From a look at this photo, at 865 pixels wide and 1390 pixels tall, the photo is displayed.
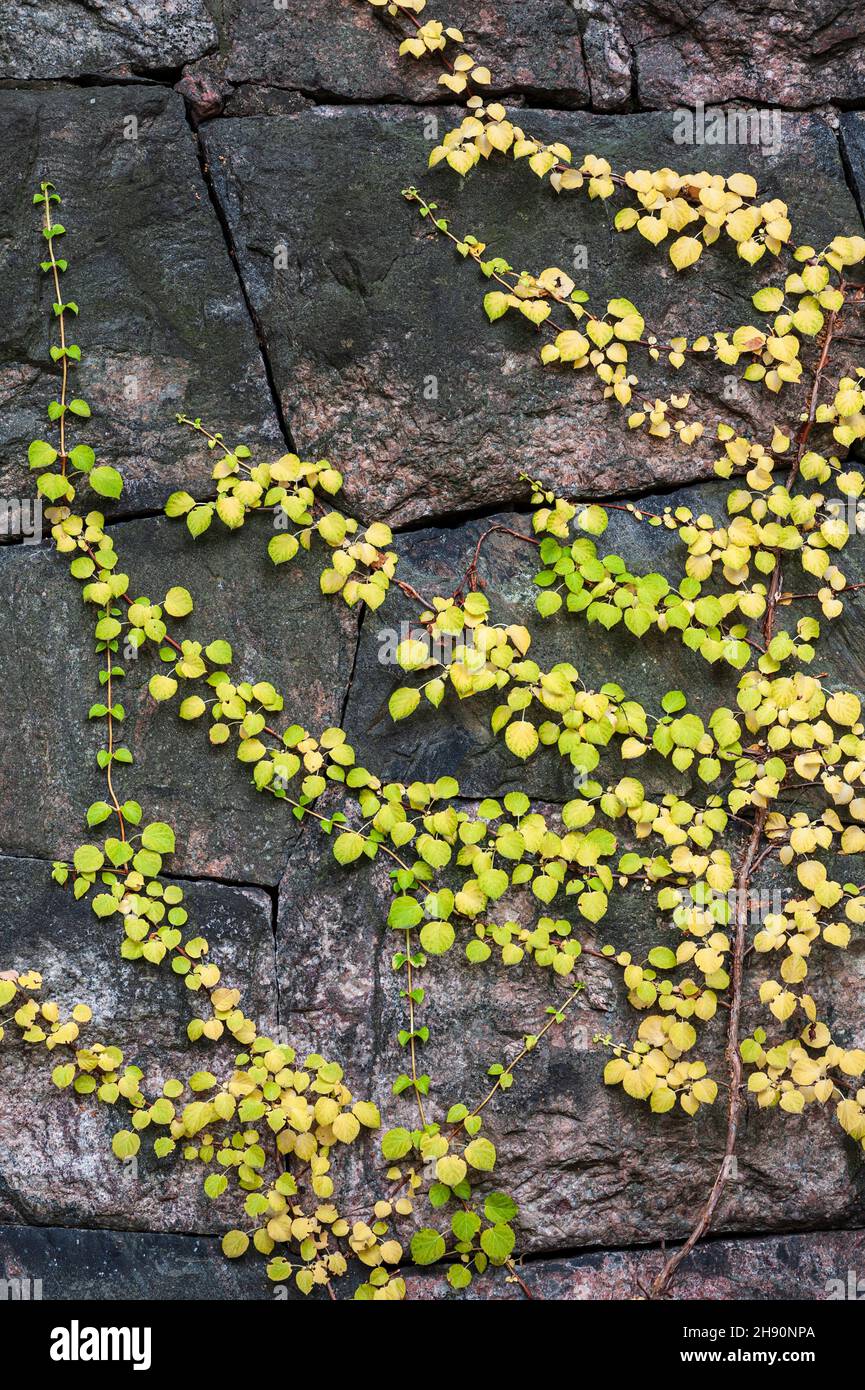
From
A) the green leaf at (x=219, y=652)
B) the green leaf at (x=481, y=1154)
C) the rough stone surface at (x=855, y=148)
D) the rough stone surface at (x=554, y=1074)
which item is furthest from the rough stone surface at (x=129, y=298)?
the green leaf at (x=481, y=1154)

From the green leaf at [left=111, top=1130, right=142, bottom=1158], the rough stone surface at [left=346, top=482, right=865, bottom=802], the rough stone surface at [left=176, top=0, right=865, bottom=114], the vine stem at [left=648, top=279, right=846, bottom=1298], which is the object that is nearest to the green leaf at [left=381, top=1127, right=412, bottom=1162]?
the green leaf at [left=111, top=1130, right=142, bottom=1158]

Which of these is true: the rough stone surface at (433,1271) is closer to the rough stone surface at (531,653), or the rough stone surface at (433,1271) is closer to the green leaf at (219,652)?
the rough stone surface at (531,653)

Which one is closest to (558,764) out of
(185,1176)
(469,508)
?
(469,508)

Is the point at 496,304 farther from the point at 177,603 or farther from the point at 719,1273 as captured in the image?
the point at 719,1273

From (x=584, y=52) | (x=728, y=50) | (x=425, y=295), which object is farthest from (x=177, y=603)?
(x=728, y=50)

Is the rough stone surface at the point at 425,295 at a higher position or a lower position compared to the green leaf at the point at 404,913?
higher
